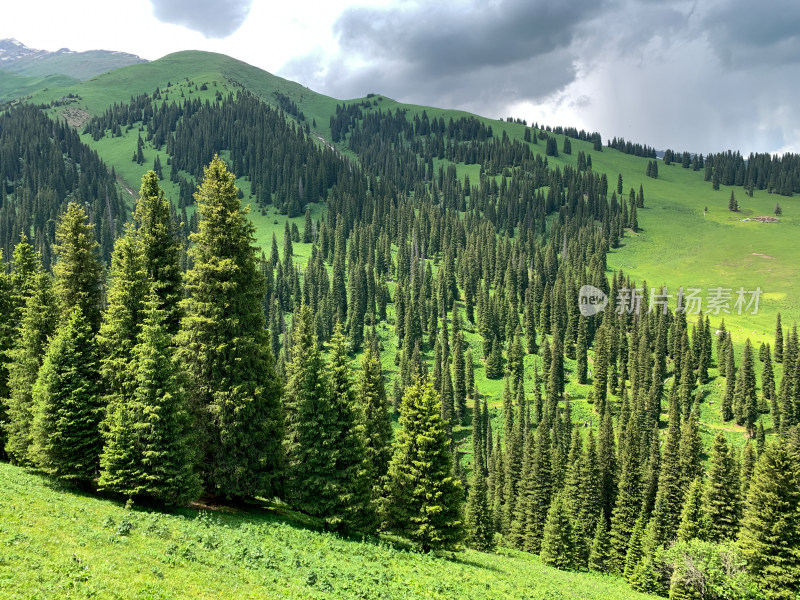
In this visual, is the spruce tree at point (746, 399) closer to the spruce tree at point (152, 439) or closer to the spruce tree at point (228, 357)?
the spruce tree at point (228, 357)

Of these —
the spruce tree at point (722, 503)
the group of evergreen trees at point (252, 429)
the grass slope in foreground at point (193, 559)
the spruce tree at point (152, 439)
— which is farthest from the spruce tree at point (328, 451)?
the spruce tree at point (722, 503)

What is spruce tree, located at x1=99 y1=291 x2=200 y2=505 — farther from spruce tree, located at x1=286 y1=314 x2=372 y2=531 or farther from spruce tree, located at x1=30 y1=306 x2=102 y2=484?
spruce tree, located at x1=286 y1=314 x2=372 y2=531

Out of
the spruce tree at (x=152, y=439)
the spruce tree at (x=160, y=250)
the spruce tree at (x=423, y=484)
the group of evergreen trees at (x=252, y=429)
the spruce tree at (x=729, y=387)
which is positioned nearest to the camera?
the spruce tree at (x=152, y=439)

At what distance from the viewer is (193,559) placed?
66.4 feet

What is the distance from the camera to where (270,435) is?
3094cm

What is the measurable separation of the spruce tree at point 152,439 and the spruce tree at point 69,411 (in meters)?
2.88

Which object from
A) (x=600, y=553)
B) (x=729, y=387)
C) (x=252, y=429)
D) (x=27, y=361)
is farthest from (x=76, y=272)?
(x=729, y=387)

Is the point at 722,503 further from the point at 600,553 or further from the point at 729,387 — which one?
the point at 729,387

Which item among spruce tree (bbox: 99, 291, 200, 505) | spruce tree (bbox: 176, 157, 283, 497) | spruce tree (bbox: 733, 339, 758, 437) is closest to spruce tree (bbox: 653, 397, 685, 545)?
spruce tree (bbox: 176, 157, 283, 497)

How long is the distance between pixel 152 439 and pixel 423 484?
17.2 meters

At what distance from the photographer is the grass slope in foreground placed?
641 inches

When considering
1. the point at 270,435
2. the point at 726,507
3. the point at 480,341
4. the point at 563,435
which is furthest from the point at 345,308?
the point at 270,435

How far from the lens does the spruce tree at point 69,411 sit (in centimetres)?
2855

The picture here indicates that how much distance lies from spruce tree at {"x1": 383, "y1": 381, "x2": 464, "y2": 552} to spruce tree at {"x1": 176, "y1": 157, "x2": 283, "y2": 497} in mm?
8559
